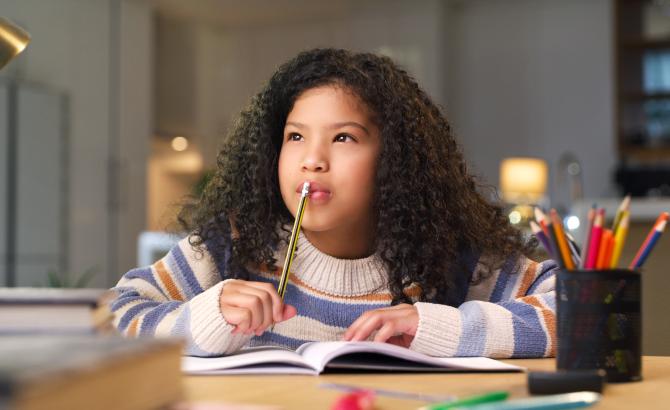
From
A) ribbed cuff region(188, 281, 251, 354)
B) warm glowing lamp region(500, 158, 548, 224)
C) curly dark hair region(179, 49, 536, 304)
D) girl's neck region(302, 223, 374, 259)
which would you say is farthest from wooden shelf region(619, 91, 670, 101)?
ribbed cuff region(188, 281, 251, 354)

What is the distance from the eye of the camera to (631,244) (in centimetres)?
151

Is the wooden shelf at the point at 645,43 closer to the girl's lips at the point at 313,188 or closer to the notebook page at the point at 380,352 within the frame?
the girl's lips at the point at 313,188

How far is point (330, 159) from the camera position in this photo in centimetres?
112

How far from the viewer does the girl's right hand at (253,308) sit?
0.92 metres

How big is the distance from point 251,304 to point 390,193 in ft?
1.06

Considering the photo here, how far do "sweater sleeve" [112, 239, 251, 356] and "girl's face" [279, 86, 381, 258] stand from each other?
0.55 feet

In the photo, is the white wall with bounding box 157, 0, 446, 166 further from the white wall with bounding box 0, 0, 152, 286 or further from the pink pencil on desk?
the pink pencil on desk

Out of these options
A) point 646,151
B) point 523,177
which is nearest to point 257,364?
point 523,177

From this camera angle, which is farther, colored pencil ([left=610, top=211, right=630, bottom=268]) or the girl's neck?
the girl's neck

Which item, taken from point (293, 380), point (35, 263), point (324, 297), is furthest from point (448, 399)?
point (35, 263)

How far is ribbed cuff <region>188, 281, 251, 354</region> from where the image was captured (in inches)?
36.8

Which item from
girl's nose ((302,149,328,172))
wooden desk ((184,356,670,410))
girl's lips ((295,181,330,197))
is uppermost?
girl's nose ((302,149,328,172))

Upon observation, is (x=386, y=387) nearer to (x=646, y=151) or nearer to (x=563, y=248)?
(x=563, y=248)

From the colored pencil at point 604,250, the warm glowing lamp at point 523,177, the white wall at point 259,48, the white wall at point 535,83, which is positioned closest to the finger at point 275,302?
the colored pencil at point 604,250
